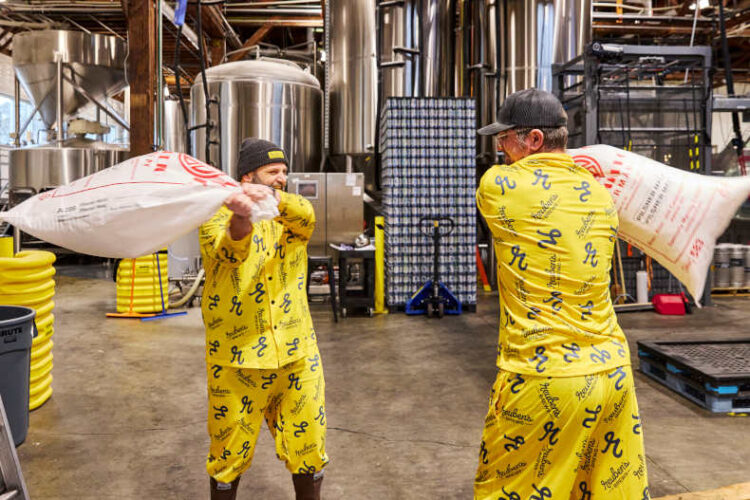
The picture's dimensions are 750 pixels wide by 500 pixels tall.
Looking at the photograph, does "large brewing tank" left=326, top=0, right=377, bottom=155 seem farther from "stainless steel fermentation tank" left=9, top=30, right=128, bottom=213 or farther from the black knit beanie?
the black knit beanie

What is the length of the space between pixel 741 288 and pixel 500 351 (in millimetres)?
7884

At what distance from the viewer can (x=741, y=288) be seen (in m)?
7.90

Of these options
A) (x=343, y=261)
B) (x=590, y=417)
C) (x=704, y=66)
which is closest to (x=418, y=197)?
(x=343, y=261)

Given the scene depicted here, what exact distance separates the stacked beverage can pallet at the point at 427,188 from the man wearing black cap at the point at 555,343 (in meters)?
5.30

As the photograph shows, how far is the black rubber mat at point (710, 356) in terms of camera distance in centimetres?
350

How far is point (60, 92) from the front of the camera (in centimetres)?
998

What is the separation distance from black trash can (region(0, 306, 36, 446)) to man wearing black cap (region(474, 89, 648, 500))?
248 cm

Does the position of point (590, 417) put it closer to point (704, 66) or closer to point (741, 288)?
point (704, 66)

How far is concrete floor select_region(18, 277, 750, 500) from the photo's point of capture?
8.77ft

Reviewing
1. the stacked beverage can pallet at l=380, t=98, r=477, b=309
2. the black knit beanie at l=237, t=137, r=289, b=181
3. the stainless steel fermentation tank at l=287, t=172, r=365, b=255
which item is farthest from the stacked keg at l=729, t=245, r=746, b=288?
the black knit beanie at l=237, t=137, r=289, b=181

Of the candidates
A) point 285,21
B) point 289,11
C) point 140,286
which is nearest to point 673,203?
point 140,286

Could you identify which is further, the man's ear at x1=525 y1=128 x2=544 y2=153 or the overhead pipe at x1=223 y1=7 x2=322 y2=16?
the overhead pipe at x1=223 y1=7 x2=322 y2=16

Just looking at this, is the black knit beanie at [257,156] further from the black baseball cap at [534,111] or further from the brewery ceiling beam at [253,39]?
the brewery ceiling beam at [253,39]

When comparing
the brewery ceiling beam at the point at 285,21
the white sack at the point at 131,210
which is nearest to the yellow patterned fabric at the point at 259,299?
the white sack at the point at 131,210
